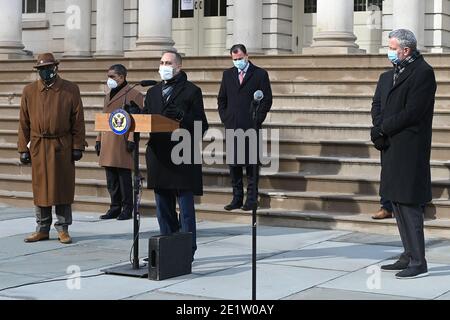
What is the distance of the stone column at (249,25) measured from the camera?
698 inches

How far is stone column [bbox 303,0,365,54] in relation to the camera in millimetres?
15789

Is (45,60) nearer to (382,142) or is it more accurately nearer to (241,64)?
(241,64)

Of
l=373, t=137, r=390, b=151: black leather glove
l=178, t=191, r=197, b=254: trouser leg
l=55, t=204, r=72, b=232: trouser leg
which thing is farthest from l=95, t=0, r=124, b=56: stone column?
l=373, t=137, r=390, b=151: black leather glove

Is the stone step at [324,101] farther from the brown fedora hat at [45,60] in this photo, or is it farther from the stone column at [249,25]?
the brown fedora hat at [45,60]

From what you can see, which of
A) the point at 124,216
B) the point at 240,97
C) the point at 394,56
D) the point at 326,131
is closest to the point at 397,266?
the point at 394,56

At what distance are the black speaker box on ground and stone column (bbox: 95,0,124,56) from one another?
10.9 metres

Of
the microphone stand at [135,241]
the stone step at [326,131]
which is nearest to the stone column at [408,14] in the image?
the stone step at [326,131]

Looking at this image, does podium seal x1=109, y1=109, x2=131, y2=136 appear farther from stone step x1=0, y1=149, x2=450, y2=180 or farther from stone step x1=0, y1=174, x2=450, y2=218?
stone step x1=0, y1=149, x2=450, y2=180

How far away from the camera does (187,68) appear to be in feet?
54.6

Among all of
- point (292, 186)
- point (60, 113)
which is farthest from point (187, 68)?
point (60, 113)

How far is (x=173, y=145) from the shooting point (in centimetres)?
865

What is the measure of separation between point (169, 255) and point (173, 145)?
1.02 m
